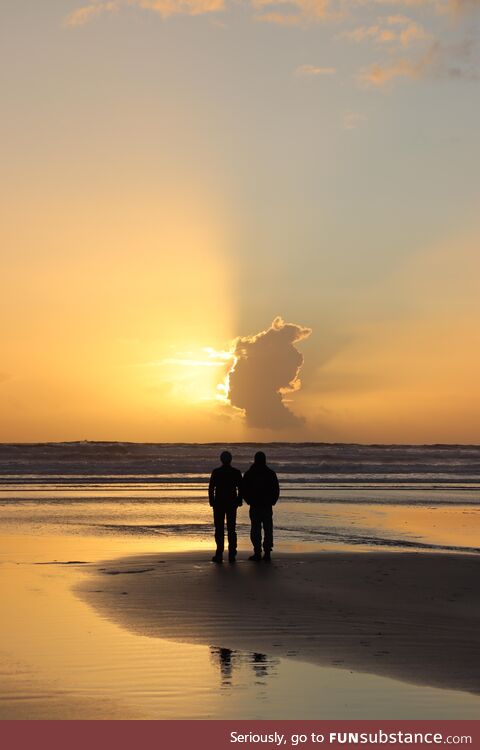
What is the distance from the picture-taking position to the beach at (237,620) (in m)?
8.46

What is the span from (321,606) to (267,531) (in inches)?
201

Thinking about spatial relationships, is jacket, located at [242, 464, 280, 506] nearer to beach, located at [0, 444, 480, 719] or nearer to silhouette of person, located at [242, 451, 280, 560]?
silhouette of person, located at [242, 451, 280, 560]

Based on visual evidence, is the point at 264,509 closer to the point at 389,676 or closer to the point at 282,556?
the point at 282,556

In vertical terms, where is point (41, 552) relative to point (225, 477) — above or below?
below

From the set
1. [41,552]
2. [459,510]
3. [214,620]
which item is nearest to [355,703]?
[214,620]

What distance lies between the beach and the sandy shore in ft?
0.11

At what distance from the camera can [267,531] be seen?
18.7 metres

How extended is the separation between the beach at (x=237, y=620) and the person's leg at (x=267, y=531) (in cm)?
29

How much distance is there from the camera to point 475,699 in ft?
28.2

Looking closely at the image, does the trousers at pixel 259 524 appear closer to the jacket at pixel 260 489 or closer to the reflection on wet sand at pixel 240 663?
the jacket at pixel 260 489

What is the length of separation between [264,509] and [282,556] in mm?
1151
